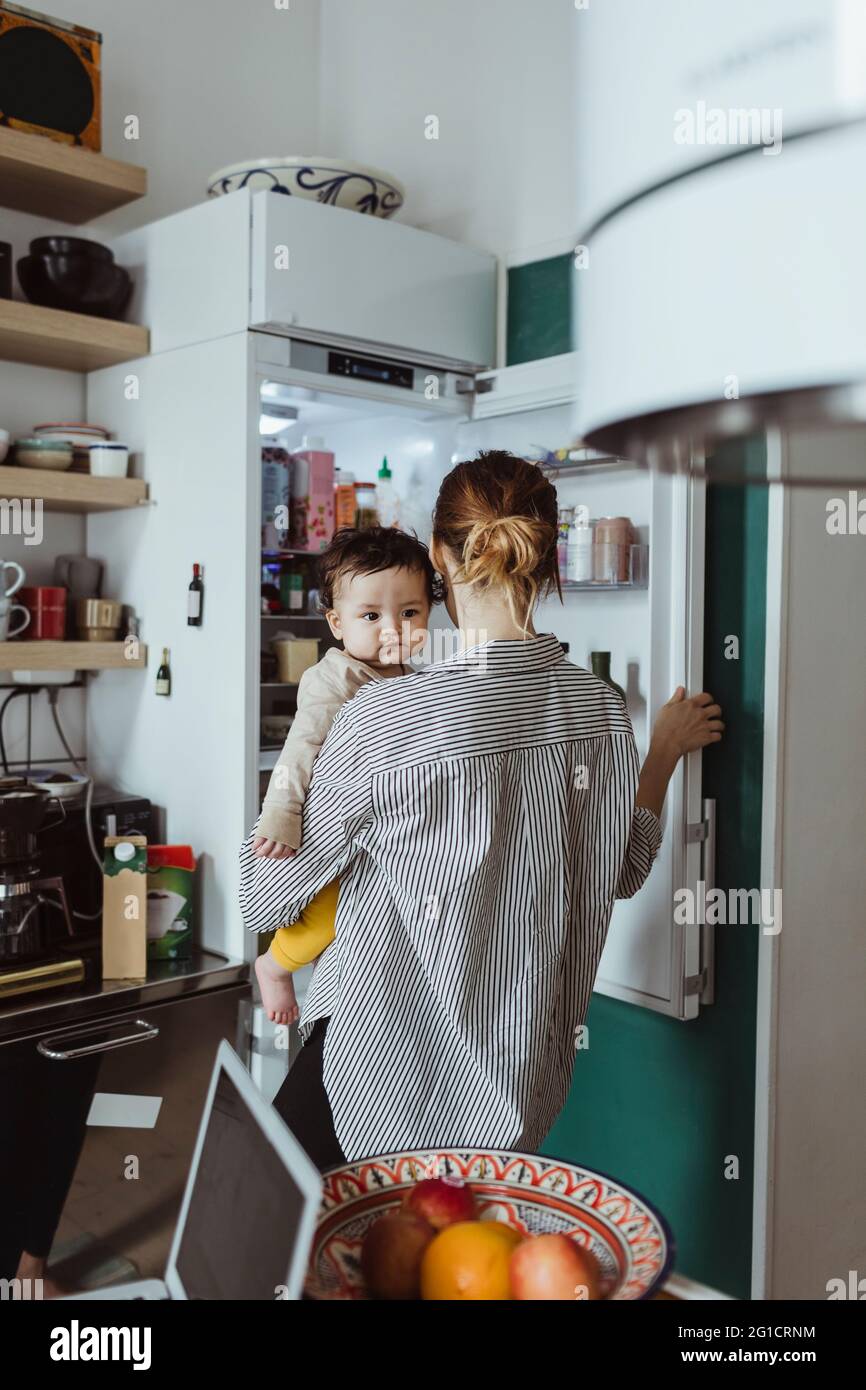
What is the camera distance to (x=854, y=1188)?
6.85 ft

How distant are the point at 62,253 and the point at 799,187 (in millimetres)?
2079

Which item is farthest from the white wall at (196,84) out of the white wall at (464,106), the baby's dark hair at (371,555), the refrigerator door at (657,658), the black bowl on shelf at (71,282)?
the baby's dark hair at (371,555)

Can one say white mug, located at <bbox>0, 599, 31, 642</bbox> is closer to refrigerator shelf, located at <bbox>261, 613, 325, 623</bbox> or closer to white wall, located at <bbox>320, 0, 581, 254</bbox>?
refrigerator shelf, located at <bbox>261, 613, 325, 623</bbox>

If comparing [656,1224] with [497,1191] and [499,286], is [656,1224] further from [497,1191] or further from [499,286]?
[499,286]

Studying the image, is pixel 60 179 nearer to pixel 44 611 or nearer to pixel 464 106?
pixel 44 611

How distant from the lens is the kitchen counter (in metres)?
1.88

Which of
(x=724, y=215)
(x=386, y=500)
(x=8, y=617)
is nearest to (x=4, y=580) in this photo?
(x=8, y=617)

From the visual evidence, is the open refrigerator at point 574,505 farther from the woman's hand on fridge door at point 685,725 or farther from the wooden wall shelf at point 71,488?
the wooden wall shelf at point 71,488

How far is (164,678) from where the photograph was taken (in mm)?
2283

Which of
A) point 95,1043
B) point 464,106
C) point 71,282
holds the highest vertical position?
point 464,106

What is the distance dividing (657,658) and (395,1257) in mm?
1331

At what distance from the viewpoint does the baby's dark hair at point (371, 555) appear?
1.68 m

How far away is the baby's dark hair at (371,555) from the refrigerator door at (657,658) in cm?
44
